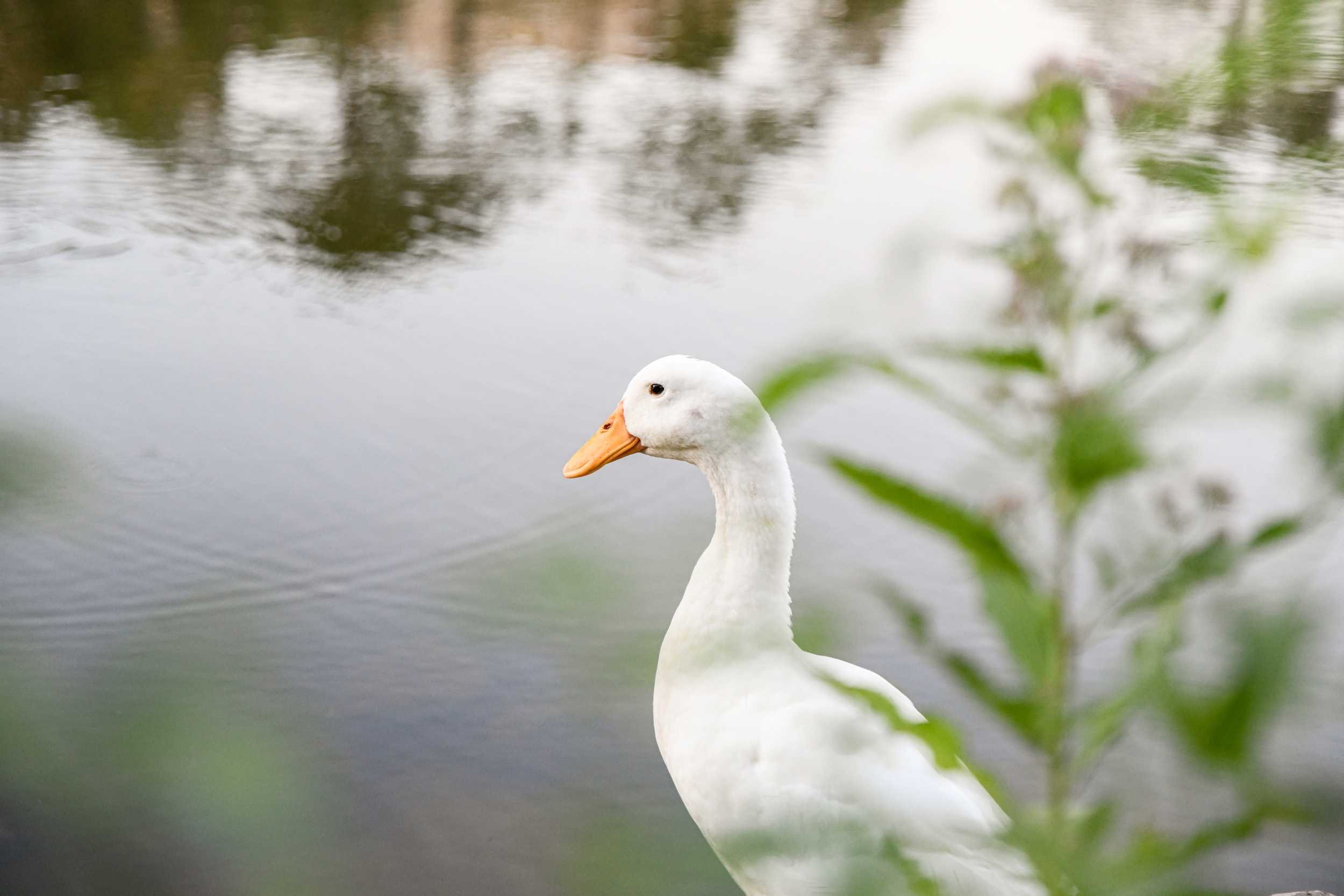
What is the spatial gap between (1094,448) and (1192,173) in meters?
0.09

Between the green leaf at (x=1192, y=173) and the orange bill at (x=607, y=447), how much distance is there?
5.53 ft

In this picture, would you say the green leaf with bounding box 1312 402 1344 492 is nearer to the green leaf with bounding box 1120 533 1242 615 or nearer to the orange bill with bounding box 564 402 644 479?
the green leaf with bounding box 1120 533 1242 615

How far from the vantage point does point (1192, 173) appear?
1.12 ft

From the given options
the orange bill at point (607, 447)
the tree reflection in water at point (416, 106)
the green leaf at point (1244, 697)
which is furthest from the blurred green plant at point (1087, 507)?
the tree reflection in water at point (416, 106)

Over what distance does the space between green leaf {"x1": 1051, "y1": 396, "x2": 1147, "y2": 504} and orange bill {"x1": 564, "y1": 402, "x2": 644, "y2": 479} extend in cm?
171

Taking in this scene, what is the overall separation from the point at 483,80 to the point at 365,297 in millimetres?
2290

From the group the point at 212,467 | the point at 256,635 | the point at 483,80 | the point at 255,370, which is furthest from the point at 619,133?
the point at 256,635

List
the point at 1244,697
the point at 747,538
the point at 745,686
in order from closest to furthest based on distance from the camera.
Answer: the point at 1244,697
the point at 745,686
the point at 747,538

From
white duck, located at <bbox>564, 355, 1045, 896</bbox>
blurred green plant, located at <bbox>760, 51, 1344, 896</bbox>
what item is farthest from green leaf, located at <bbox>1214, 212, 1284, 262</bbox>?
white duck, located at <bbox>564, 355, 1045, 896</bbox>

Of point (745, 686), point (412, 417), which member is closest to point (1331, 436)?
point (745, 686)

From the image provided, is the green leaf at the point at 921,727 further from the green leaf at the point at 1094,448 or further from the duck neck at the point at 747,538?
the duck neck at the point at 747,538

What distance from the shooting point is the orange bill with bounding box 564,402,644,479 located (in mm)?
2074

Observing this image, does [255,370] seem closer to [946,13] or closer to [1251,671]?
[1251,671]

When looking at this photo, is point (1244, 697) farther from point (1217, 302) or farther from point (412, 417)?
point (412, 417)
